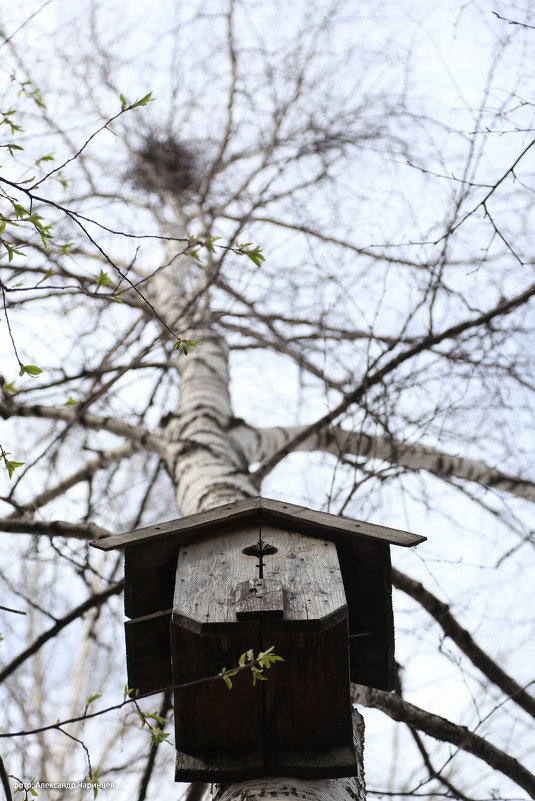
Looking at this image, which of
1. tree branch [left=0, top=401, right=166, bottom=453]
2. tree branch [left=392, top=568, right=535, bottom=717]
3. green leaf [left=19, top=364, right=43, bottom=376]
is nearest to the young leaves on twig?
green leaf [left=19, top=364, right=43, bottom=376]

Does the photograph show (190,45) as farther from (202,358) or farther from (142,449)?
(142,449)

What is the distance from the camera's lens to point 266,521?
5.82 ft

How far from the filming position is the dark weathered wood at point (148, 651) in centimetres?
175

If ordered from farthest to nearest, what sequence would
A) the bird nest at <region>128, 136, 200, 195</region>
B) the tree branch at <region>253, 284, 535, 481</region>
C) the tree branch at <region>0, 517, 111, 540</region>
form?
the bird nest at <region>128, 136, 200, 195</region> < the tree branch at <region>253, 284, 535, 481</region> < the tree branch at <region>0, 517, 111, 540</region>

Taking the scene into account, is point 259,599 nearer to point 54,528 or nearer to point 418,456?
point 54,528

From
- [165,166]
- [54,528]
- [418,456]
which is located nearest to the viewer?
[54,528]

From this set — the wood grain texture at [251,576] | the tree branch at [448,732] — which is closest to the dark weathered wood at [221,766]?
the wood grain texture at [251,576]

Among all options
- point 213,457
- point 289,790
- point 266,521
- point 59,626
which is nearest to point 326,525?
point 266,521

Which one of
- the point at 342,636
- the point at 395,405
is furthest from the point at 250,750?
the point at 395,405

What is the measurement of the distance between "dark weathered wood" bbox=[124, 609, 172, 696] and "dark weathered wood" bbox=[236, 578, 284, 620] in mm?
352

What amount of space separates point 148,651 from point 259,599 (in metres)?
0.52

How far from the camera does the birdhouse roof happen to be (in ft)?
5.51

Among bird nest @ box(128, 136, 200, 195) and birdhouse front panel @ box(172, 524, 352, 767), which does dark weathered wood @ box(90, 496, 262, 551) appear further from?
bird nest @ box(128, 136, 200, 195)

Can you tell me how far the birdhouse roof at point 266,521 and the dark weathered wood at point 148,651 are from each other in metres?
0.20
